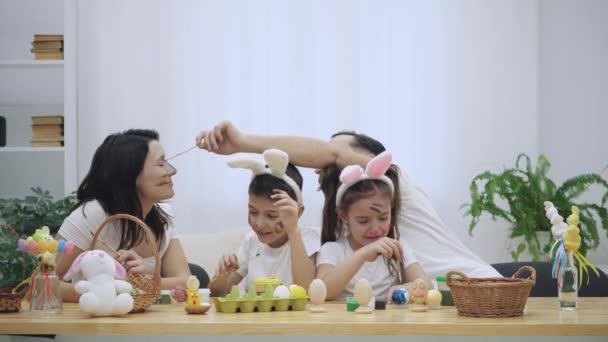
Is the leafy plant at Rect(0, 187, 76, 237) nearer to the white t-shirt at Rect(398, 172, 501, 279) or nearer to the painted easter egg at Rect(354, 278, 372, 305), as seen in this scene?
the white t-shirt at Rect(398, 172, 501, 279)

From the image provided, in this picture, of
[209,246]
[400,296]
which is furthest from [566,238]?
[209,246]

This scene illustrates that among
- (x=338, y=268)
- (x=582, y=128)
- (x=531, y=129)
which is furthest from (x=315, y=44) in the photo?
(x=338, y=268)

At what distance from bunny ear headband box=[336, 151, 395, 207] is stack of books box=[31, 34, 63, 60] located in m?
2.88

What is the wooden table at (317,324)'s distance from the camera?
1736mm

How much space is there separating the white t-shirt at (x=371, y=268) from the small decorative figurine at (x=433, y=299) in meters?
0.49

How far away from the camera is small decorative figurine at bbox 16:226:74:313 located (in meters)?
2.04

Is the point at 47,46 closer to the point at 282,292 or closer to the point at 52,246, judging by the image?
the point at 52,246

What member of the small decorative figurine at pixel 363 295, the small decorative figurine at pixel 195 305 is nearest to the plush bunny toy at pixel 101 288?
the small decorative figurine at pixel 195 305

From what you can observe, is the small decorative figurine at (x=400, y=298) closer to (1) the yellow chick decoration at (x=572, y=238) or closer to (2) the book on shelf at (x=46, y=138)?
(1) the yellow chick decoration at (x=572, y=238)

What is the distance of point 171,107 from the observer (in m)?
5.04

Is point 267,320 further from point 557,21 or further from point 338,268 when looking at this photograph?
point 557,21

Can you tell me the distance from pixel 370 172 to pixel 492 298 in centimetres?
75

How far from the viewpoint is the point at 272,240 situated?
8.92 ft

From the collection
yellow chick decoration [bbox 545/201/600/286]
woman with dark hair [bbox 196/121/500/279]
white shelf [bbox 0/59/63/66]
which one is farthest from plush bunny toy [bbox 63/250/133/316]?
white shelf [bbox 0/59/63/66]
